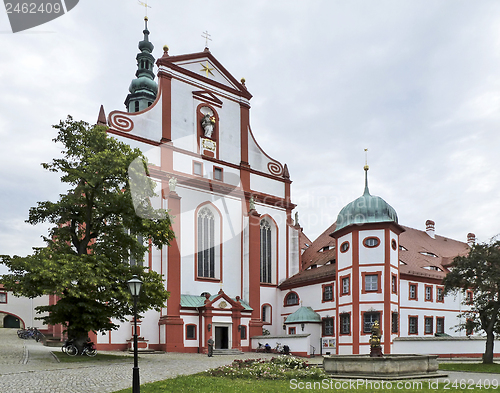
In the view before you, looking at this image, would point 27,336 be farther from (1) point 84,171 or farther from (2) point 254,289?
(1) point 84,171

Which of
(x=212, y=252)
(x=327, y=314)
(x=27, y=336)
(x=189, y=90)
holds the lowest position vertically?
(x=27, y=336)

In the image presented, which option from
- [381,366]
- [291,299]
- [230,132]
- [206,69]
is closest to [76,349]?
[381,366]

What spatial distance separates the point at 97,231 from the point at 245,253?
1728 cm

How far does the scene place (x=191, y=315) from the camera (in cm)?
3541

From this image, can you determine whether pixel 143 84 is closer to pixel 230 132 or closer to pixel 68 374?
pixel 230 132

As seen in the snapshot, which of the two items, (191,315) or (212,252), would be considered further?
(212,252)

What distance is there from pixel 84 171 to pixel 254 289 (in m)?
20.0

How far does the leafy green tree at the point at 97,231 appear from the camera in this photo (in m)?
22.2

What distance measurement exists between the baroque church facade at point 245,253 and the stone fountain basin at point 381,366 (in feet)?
47.8

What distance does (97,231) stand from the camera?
24.9m

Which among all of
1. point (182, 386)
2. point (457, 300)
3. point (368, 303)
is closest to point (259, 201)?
point (368, 303)

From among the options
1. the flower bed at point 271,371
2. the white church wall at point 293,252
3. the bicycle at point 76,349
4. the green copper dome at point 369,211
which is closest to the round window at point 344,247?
the green copper dome at point 369,211

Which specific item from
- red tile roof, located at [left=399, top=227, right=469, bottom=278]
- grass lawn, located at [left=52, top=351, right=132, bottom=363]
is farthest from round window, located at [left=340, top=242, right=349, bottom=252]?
grass lawn, located at [left=52, top=351, right=132, bottom=363]

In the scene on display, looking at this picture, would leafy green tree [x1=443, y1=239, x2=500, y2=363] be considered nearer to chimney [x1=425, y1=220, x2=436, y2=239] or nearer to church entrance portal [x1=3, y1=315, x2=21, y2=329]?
chimney [x1=425, y1=220, x2=436, y2=239]
